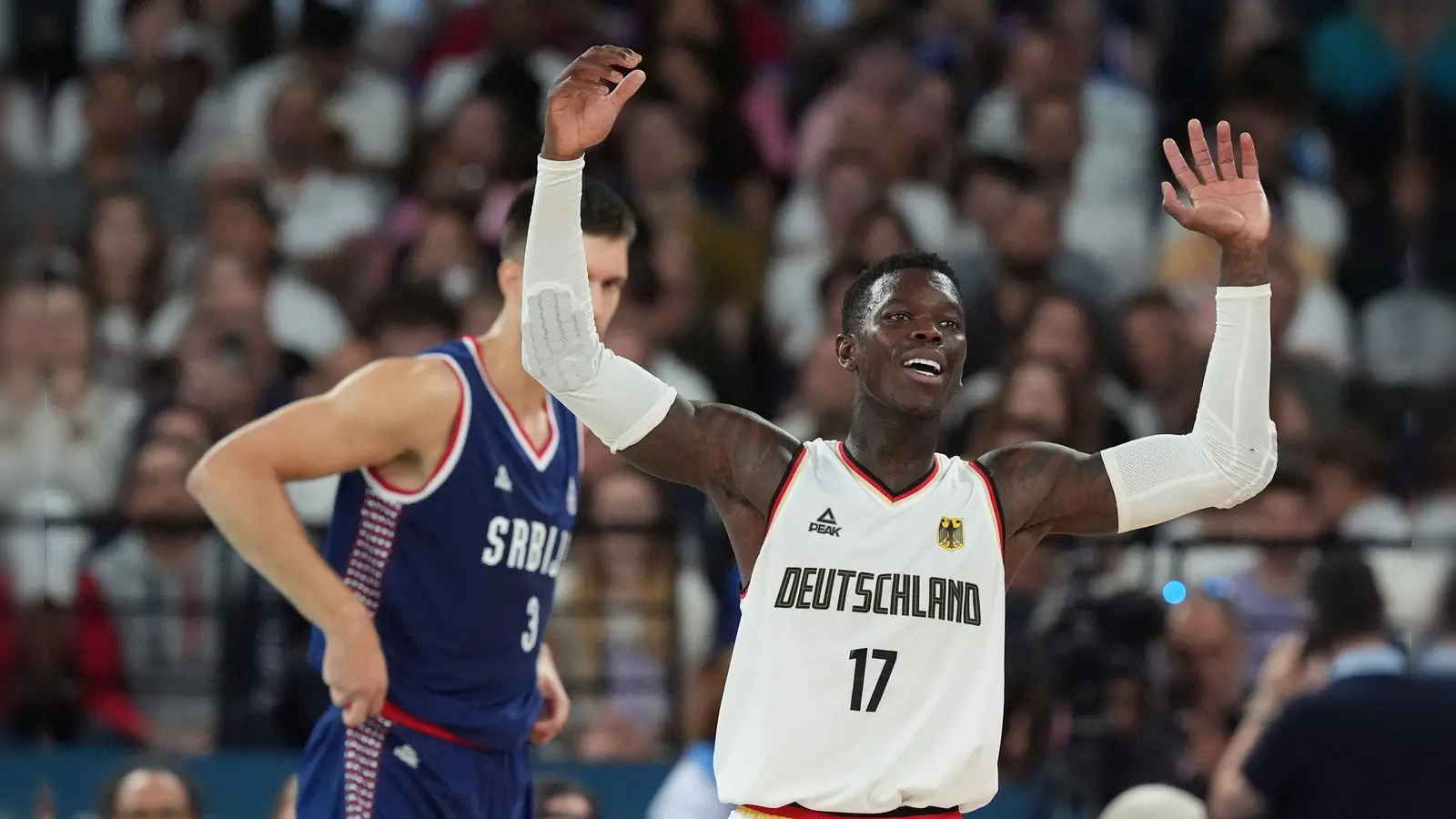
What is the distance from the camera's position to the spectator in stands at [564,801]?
625cm

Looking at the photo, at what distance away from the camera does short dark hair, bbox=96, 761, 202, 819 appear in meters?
6.50

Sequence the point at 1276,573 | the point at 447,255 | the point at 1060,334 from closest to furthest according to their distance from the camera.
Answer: the point at 1276,573 → the point at 1060,334 → the point at 447,255

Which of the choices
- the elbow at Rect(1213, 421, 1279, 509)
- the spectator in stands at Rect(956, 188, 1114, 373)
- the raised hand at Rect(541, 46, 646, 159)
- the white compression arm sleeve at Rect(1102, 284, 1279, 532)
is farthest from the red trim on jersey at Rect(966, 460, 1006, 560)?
the spectator in stands at Rect(956, 188, 1114, 373)

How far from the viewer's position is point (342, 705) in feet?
14.9

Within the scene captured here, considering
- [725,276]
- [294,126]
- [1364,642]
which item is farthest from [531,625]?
[294,126]

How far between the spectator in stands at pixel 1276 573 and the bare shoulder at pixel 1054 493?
12.8 feet

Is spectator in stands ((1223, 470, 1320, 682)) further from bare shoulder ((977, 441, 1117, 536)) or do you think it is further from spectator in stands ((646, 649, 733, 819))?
bare shoulder ((977, 441, 1117, 536))

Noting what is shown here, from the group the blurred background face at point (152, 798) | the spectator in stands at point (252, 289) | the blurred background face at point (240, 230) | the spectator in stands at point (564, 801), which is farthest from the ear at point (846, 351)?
the blurred background face at point (240, 230)

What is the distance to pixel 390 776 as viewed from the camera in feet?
15.6

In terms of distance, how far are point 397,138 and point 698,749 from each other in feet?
17.4

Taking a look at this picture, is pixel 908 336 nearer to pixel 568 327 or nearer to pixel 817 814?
pixel 568 327

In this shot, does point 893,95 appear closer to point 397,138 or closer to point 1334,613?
point 397,138

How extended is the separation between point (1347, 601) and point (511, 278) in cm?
310

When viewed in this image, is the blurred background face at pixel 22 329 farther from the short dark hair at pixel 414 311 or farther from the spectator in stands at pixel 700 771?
the short dark hair at pixel 414 311
